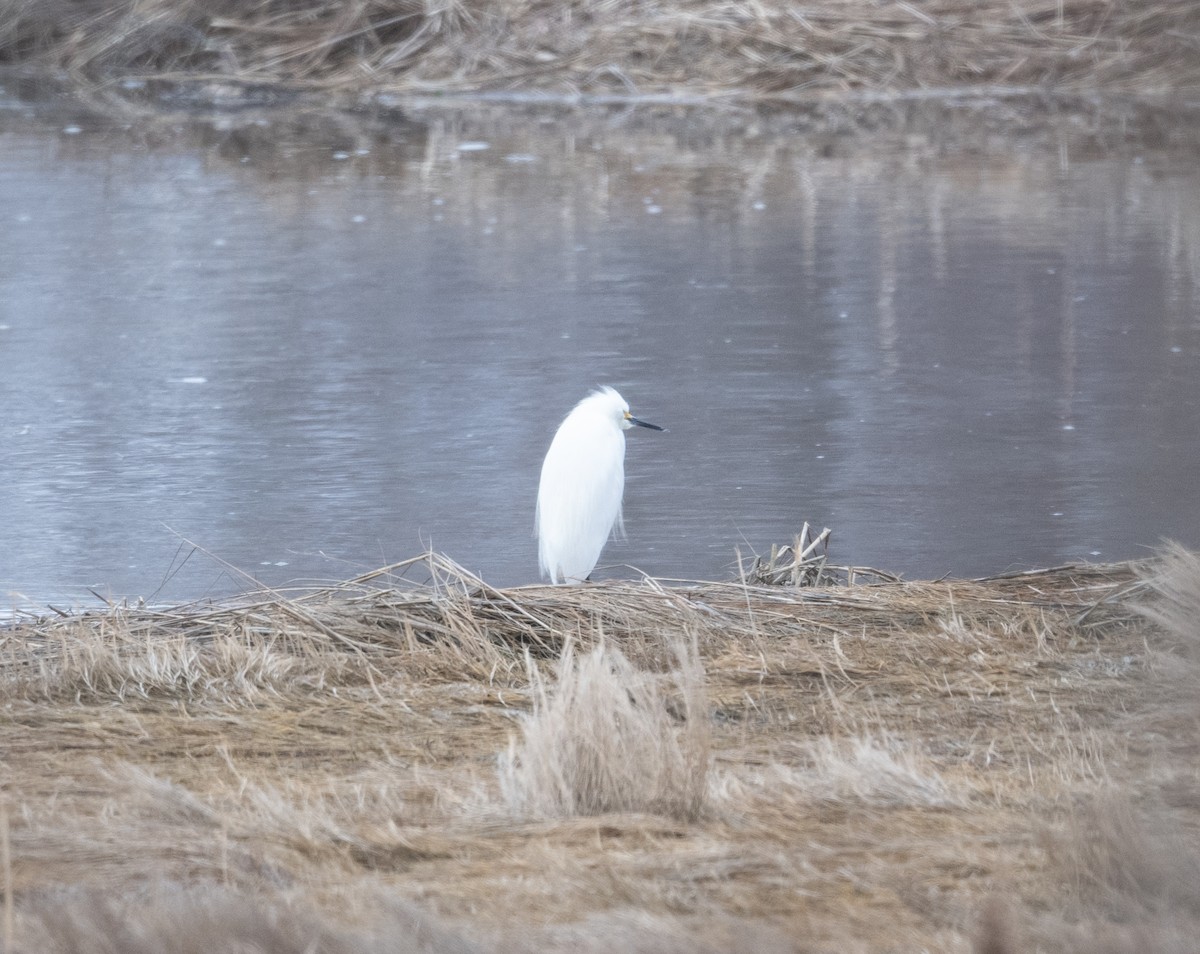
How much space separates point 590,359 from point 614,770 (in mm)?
4583

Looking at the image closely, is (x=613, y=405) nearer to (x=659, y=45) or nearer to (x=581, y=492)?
(x=581, y=492)

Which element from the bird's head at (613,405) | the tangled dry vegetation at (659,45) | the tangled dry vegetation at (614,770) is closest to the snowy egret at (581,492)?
the bird's head at (613,405)

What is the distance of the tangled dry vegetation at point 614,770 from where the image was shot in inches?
93.7

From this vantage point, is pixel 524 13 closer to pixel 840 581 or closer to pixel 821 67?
pixel 821 67

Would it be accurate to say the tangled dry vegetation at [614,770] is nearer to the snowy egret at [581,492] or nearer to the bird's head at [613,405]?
the snowy egret at [581,492]

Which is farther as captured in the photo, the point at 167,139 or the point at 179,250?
the point at 167,139

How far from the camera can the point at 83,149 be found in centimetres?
1341

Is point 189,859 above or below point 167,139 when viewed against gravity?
below

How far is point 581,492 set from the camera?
16.6 feet

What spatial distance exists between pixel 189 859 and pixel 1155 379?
5269mm

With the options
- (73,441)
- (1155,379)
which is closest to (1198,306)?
(1155,379)

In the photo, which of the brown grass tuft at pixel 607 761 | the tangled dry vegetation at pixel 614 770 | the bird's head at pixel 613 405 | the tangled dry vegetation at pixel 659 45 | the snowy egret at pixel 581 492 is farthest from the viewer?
the tangled dry vegetation at pixel 659 45

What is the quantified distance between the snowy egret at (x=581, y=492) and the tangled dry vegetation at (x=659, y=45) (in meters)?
11.3

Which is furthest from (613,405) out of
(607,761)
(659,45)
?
(659,45)
